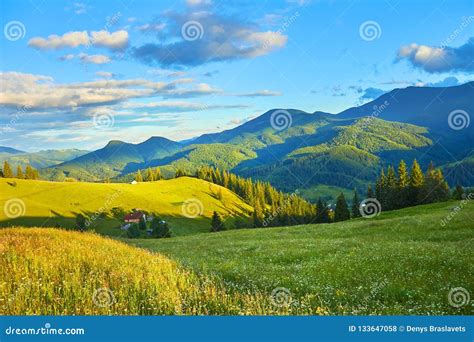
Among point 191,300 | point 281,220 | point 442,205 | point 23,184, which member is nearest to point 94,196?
point 23,184

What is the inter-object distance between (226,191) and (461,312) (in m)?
175

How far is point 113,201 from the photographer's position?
13738 centimetres

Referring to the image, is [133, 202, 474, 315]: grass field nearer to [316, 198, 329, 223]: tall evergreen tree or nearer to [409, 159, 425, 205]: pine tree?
[409, 159, 425, 205]: pine tree

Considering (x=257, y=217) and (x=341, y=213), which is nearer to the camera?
(x=341, y=213)

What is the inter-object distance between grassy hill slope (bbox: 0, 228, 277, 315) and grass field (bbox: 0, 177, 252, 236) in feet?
262

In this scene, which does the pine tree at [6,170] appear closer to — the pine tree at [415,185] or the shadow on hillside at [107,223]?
the shadow on hillside at [107,223]

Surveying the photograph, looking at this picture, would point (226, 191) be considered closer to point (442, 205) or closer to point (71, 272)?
point (442, 205)

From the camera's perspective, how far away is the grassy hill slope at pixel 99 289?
11.9m

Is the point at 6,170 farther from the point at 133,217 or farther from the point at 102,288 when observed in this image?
the point at 102,288

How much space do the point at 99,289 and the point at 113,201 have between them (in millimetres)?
130294

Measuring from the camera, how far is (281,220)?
388ft

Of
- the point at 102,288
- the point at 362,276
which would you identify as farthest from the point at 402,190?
the point at 102,288

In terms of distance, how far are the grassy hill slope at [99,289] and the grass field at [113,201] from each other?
80001 mm

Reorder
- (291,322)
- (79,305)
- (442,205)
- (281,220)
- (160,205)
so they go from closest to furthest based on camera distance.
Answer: (291,322) → (79,305) → (442,205) → (281,220) → (160,205)
